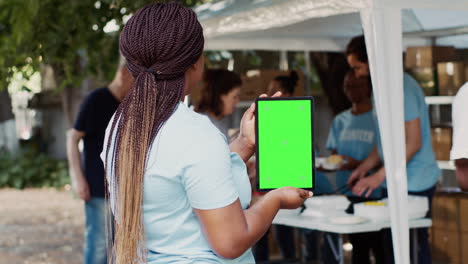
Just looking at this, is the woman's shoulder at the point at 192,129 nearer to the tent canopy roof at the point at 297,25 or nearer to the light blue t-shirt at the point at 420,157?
the tent canopy roof at the point at 297,25

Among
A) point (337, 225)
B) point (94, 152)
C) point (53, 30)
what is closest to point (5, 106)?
point (53, 30)

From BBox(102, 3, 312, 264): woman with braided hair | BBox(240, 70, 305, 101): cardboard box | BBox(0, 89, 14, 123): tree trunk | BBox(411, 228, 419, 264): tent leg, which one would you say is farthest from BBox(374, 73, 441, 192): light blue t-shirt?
BBox(0, 89, 14, 123): tree trunk

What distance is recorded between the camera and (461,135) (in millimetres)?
2824

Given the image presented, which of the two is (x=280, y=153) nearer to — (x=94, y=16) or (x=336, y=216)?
(x=336, y=216)

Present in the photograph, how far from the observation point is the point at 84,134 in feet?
17.3

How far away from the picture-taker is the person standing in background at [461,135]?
2.78m


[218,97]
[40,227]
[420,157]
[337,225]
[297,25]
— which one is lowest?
Result: [40,227]

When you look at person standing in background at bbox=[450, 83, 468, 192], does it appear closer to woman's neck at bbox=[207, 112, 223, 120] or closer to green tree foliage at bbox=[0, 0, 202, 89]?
woman's neck at bbox=[207, 112, 223, 120]

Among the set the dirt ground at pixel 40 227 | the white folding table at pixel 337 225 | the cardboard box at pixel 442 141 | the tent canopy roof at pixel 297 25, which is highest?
the tent canopy roof at pixel 297 25

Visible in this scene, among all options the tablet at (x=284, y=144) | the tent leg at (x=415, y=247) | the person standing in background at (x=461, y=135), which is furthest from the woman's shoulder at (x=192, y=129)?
the tent leg at (x=415, y=247)

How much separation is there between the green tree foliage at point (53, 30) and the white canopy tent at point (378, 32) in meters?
0.75

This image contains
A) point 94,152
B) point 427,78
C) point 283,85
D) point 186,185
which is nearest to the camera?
point 186,185

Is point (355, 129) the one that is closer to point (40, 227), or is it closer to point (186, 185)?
point (186, 185)

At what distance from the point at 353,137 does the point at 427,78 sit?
185cm
